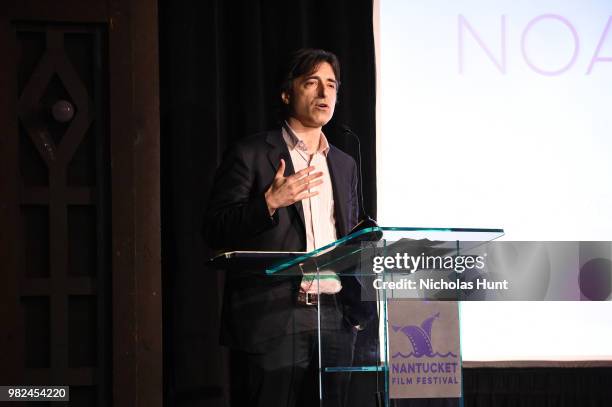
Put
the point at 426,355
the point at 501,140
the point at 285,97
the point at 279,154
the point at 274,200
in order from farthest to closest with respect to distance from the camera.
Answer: the point at 501,140 < the point at 285,97 < the point at 279,154 < the point at 274,200 < the point at 426,355

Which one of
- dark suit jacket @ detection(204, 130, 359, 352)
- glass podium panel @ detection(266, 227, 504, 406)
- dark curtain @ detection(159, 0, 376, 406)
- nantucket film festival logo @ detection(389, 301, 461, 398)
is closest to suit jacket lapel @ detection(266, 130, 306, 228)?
dark suit jacket @ detection(204, 130, 359, 352)

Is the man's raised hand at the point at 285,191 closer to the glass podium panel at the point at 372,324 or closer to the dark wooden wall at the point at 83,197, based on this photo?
the dark wooden wall at the point at 83,197

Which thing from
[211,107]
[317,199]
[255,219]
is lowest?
[255,219]

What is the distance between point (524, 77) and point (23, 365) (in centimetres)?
285

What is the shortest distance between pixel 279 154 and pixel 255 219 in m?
0.46

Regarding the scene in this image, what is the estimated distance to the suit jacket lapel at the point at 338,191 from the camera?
3.93 metres

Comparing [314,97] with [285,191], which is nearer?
[285,191]

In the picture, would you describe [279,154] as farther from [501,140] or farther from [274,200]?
[501,140]

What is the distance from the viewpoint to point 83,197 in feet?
13.1

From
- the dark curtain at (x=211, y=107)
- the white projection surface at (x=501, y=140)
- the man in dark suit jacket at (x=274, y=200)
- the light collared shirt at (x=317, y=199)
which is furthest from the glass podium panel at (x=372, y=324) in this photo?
the white projection surface at (x=501, y=140)

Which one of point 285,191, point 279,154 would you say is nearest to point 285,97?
point 279,154

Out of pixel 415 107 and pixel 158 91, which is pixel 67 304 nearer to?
pixel 158 91

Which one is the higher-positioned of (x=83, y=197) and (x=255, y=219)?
(x=83, y=197)

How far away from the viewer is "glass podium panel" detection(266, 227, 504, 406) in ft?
7.45
